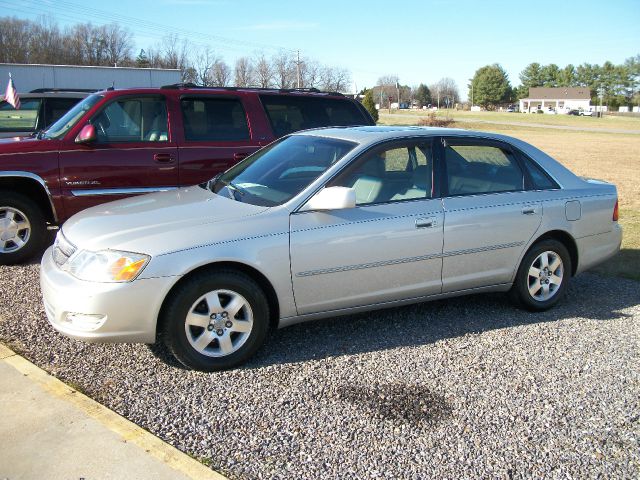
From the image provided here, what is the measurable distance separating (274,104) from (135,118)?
168cm

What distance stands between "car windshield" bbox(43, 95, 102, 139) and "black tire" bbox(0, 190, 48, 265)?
776 mm

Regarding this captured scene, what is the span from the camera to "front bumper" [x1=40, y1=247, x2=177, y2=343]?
143 inches

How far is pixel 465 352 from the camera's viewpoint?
4.38 meters

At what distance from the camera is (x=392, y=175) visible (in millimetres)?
4676

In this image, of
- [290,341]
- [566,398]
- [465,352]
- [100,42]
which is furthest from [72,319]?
[100,42]

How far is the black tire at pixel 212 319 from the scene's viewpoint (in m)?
3.79

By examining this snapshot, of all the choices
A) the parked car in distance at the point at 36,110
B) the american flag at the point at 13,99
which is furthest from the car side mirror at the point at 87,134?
the american flag at the point at 13,99

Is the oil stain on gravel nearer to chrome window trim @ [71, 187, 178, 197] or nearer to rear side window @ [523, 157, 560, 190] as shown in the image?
rear side window @ [523, 157, 560, 190]


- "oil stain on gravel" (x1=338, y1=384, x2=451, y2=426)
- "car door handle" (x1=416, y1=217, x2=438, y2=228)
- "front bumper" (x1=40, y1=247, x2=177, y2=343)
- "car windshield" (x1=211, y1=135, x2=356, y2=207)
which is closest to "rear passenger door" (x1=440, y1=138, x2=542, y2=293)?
"car door handle" (x1=416, y1=217, x2=438, y2=228)

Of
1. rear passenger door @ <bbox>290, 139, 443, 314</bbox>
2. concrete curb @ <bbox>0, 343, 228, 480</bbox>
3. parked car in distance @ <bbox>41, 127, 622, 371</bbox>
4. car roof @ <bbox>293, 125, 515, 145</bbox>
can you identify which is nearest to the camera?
concrete curb @ <bbox>0, 343, 228, 480</bbox>

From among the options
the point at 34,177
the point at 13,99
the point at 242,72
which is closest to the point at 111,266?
the point at 34,177

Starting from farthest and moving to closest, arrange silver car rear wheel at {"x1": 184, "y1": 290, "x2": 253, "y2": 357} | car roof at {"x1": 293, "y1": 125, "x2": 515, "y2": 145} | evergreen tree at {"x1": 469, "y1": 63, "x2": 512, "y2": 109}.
Answer: 1. evergreen tree at {"x1": 469, "y1": 63, "x2": 512, "y2": 109}
2. car roof at {"x1": 293, "y1": 125, "x2": 515, "y2": 145}
3. silver car rear wheel at {"x1": 184, "y1": 290, "x2": 253, "y2": 357}

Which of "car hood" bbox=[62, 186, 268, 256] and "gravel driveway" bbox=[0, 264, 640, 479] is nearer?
"gravel driveway" bbox=[0, 264, 640, 479]

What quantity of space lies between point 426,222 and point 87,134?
12.5ft
